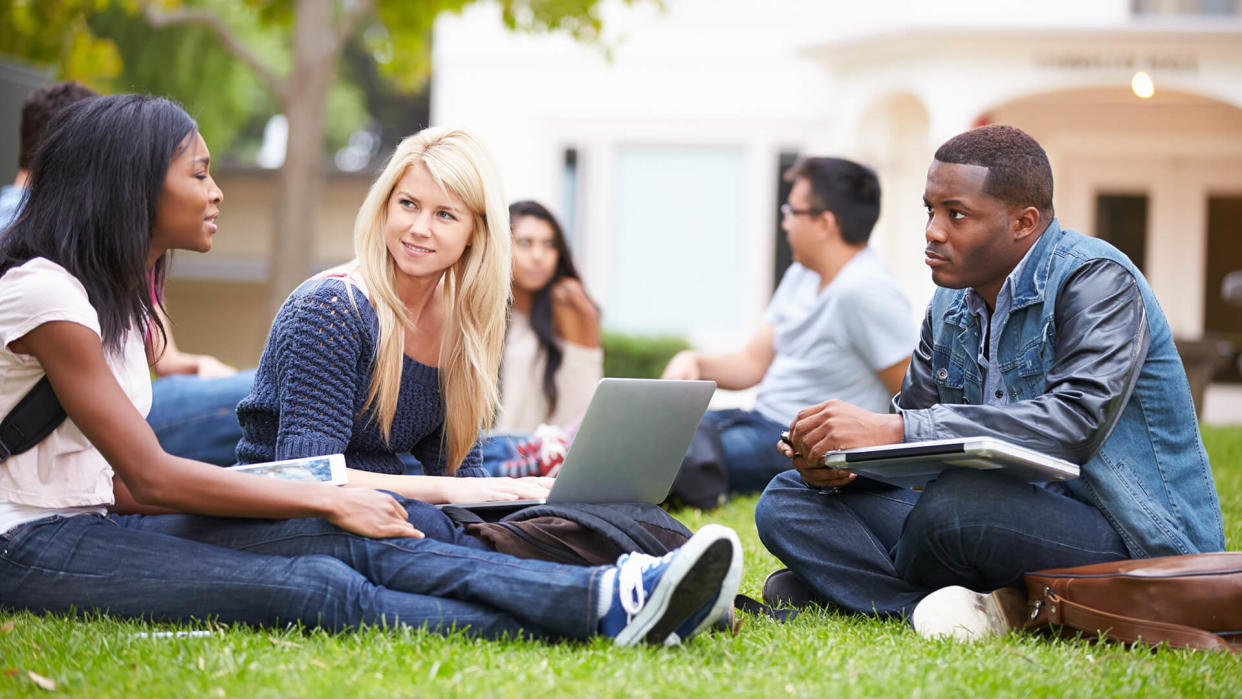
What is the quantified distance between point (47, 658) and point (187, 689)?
48 cm

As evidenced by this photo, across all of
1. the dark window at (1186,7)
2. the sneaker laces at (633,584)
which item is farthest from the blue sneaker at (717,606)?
the dark window at (1186,7)

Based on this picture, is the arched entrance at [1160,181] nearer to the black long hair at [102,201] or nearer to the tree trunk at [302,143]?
the tree trunk at [302,143]

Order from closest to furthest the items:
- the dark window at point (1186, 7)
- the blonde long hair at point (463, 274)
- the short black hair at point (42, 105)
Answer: the blonde long hair at point (463, 274)
the short black hair at point (42, 105)
the dark window at point (1186, 7)

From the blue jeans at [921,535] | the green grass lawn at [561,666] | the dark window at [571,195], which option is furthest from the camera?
the dark window at [571,195]

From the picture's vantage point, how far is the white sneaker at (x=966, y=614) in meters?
3.47

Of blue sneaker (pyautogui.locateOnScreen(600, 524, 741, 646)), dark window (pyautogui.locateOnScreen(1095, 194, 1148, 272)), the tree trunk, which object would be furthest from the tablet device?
dark window (pyautogui.locateOnScreen(1095, 194, 1148, 272))

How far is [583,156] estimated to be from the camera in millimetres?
15477

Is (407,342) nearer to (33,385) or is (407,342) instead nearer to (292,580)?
(292,580)

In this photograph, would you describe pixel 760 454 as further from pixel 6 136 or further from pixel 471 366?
pixel 6 136

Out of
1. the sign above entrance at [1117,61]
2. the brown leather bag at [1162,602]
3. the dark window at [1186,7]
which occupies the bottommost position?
the brown leather bag at [1162,602]

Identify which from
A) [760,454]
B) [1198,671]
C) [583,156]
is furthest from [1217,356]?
[1198,671]

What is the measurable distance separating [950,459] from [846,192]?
3333 millimetres

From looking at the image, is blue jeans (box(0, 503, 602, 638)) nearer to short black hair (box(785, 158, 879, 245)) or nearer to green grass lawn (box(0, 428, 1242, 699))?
green grass lawn (box(0, 428, 1242, 699))

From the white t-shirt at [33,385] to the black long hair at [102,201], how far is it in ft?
0.23
